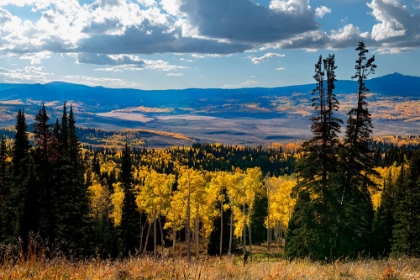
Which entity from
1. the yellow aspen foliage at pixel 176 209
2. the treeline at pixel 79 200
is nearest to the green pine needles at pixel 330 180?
the treeline at pixel 79 200

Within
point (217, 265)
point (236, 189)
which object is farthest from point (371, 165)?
point (217, 265)

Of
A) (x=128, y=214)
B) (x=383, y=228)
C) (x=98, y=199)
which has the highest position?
(x=128, y=214)

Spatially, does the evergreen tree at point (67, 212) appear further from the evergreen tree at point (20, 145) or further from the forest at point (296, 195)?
the evergreen tree at point (20, 145)

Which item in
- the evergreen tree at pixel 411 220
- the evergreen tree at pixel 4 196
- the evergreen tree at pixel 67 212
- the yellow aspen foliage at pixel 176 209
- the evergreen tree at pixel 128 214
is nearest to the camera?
the evergreen tree at pixel 67 212

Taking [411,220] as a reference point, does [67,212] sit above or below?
above

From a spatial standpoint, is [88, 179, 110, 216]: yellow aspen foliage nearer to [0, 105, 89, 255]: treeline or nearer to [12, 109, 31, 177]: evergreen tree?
[12, 109, 31, 177]: evergreen tree

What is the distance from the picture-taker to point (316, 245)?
26031 mm

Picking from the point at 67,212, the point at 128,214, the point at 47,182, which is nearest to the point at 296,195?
the point at 67,212

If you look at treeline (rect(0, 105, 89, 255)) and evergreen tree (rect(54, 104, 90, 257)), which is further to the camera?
evergreen tree (rect(54, 104, 90, 257))

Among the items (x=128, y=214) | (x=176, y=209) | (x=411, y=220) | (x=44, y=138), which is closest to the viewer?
(x=44, y=138)

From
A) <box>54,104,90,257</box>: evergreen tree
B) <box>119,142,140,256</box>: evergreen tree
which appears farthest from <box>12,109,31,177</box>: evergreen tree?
<box>54,104,90,257</box>: evergreen tree

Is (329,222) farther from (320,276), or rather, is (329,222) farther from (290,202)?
(290,202)

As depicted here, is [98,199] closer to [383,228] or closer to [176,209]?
[176,209]

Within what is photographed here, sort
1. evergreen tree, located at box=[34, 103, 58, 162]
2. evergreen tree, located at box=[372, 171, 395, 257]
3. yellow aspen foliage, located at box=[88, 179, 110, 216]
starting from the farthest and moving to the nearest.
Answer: yellow aspen foliage, located at box=[88, 179, 110, 216] < evergreen tree, located at box=[372, 171, 395, 257] < evergreen tree, located at box=[34, 103, 58, 162]
